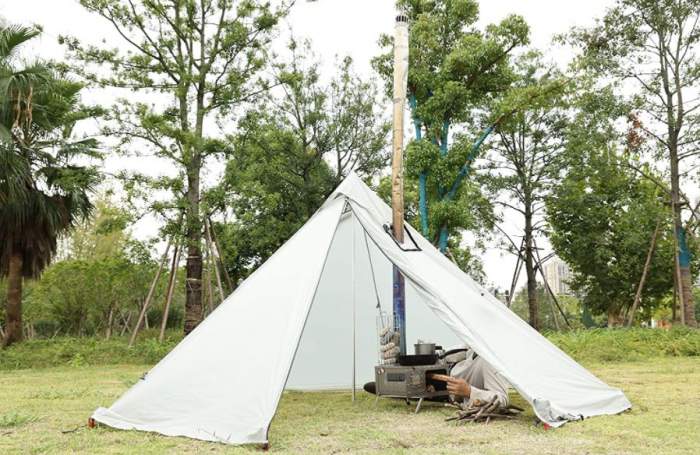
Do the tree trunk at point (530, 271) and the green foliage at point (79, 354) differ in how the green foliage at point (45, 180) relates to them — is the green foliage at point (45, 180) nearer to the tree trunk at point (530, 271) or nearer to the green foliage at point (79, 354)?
the green foliage at point (79, 354)

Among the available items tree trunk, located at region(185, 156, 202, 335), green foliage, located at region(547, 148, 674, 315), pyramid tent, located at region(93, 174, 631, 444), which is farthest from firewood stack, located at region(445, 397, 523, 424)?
green foliage, located at region(547, 148, 674, 315)

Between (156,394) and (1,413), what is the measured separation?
207cm

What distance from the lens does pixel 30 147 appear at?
524 inches

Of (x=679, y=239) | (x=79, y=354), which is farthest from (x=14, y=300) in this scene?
(x=679, y=239)

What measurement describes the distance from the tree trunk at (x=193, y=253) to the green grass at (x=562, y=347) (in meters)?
0.77

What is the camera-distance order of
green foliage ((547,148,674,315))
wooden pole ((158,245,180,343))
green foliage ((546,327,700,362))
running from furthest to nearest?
green foliage ((547,148,674,315)) < wooden pole ((158,245,180,343)) < green foliage ((546,327,700,362))

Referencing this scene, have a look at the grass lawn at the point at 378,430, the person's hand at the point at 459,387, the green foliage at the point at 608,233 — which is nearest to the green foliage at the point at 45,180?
the grass lawn at the point at 378,430

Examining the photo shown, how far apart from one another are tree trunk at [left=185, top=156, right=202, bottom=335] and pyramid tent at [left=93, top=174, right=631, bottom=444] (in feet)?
24.3

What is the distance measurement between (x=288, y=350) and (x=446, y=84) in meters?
12.0

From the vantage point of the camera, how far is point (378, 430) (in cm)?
494

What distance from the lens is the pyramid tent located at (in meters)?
4.66

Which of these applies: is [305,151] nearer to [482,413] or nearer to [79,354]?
[79,354]

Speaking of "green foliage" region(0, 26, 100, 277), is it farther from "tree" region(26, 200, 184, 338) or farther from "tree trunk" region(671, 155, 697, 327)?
"tree trunk" region(671, 155, 697, 327)

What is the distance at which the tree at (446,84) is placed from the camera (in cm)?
1552
